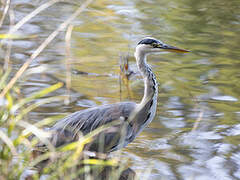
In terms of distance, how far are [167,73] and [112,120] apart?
3.12 m

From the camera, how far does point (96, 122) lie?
18.9 ft

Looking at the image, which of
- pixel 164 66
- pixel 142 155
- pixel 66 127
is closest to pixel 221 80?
pixel 164 66

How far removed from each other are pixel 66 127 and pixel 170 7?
7.16 m

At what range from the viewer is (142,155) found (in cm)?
599

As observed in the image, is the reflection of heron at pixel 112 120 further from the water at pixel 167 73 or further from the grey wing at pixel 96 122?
the water at pixel 167 73

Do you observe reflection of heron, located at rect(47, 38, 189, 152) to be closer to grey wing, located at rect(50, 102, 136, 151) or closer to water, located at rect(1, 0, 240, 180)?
grey wing, located at rect(50, 102, 136, 151)

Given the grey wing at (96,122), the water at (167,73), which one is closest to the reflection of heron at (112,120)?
the grey wing at (96,122)

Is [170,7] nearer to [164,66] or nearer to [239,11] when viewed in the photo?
[239,11]

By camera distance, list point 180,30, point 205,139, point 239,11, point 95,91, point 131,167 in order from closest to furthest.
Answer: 1. point 131,167
2. point 205,139
3. point 95,91
4. point 180,30
5. point 239,11

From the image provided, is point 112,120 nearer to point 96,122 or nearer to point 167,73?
point 96,122

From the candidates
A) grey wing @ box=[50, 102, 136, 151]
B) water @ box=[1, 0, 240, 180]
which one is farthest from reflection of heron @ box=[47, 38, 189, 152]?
water @ box=[1, 0, 240, 180]

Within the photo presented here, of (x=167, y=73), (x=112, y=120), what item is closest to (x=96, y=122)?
(x=112, y=120)

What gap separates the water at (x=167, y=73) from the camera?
6.07m

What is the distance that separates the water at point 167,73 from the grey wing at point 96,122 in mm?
372
